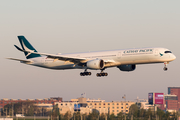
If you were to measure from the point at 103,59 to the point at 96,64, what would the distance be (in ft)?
8.37

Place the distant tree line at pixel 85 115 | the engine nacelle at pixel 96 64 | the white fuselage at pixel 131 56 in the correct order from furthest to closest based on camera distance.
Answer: the distant tree line at pixel 85 115, the engine nacelle at pixel 96 64, the white fuselage at pixel 131 56

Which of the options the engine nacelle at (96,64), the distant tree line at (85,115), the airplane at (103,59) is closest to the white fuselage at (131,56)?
the airplane at (103,59)

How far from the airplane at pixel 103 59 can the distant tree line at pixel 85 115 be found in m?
19.3

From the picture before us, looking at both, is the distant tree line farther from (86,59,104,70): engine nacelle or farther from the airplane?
(86,59,104,70): engine nacelle

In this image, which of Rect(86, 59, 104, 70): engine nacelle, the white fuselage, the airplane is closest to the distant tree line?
the airplane

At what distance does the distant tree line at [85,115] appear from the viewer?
9724 centimetres

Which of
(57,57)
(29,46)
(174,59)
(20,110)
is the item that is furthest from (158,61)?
(20,110)

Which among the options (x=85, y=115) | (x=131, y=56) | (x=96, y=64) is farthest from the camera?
(x=85, y=115)

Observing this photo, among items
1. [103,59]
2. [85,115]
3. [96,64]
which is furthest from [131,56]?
[85,115]

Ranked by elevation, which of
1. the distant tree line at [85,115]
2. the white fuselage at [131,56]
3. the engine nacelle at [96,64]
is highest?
the white fuselage at [131,56]

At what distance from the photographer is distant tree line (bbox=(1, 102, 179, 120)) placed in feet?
319

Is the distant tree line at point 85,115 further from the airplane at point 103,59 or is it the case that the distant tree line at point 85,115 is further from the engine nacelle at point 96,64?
the engine nacelle at point 96,64

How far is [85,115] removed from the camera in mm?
101750

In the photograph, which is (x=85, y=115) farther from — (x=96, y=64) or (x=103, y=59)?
(x=96, y=64)
